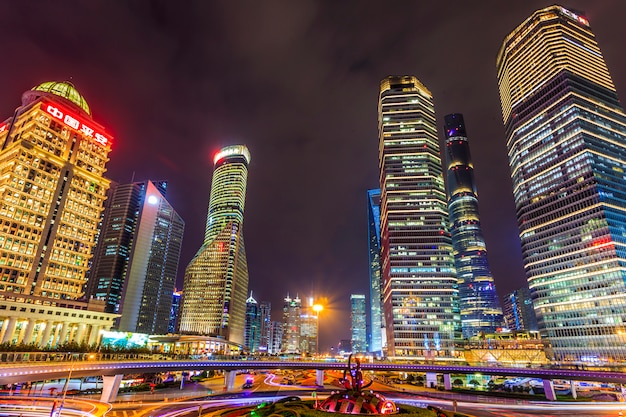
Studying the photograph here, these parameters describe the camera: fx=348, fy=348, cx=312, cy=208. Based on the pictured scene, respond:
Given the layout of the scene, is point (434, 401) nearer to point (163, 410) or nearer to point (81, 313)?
point (163, 410)

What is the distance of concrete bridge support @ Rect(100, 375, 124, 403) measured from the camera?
199ft

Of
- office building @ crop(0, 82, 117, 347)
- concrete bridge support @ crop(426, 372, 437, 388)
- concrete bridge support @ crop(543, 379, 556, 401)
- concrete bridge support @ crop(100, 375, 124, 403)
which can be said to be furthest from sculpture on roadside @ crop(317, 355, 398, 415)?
office building @ crop(0, 82, 117, 347)

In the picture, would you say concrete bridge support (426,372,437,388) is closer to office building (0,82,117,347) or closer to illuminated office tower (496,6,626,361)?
illuminated office tower (496,6,626,361)

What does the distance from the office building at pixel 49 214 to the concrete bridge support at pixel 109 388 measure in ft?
189

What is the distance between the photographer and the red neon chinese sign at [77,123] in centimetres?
12675

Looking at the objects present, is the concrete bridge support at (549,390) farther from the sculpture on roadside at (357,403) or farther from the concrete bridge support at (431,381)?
the sculpture on roadside at (357,403)

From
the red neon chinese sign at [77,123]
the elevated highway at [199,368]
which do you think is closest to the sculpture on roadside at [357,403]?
the elevated highway at [199,368]

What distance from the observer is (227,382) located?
88.8 metres

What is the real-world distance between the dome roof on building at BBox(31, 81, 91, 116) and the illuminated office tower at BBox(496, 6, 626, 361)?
224m

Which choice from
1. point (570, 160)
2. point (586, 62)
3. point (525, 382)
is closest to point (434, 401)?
point (525, 382)

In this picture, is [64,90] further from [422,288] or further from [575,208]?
[575,208]

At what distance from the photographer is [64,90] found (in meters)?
141

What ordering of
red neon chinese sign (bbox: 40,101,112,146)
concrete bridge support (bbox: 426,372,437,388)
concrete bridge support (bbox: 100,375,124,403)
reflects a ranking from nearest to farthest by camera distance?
1. concrete bridge support (bbox: 100,375,124,403)
2. concrete bridge support (bbox: 426,372,437,388)
3. red neon chinese sign (bbox: 40,101,112,146)

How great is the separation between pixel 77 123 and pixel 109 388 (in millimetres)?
112160
